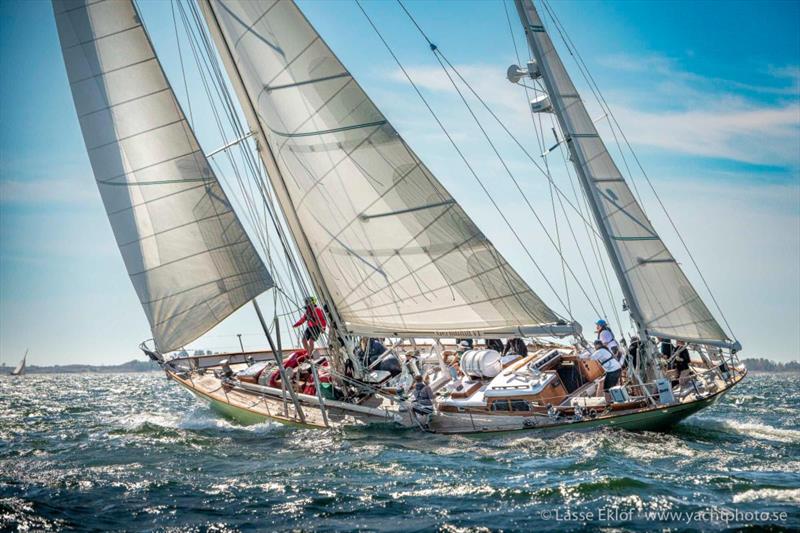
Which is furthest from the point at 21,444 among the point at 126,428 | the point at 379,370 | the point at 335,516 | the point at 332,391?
the point at 335,516

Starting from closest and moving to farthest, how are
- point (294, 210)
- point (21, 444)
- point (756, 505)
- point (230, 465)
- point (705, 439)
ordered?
point (756, 505) → point (230, 465) → point (705, 439) → point (21, 444) → point (294, 210)

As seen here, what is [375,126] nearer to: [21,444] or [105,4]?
[105,4]

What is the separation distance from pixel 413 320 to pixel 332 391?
287 cm

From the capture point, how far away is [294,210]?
1744 cm

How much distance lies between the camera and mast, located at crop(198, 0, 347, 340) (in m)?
17.3

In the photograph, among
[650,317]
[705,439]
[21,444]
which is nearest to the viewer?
[705,439]

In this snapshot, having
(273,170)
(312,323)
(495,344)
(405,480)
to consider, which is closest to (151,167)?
(273,170)

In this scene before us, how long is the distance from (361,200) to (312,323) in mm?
3816

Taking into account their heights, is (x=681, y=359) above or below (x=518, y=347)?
below

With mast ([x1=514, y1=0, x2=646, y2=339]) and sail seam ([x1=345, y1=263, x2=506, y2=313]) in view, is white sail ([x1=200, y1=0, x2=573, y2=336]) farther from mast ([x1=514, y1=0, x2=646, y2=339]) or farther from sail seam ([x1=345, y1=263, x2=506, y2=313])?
mast ([x1=514, y1=0, x2=646, y2=339])

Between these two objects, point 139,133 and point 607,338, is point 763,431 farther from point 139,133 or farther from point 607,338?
point 139,133

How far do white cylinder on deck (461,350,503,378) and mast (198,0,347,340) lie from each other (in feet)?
9.93

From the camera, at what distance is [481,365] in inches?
643

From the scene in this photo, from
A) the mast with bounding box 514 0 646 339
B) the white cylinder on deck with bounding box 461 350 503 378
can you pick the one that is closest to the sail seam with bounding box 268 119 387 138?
the mast with bounding box 514 0 646 339
